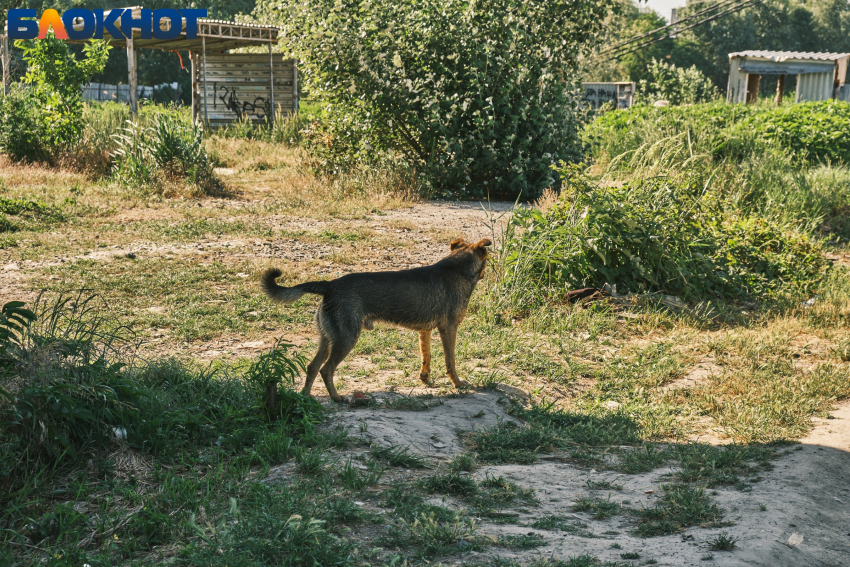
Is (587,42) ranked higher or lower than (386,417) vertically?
higher

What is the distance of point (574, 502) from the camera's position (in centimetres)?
363

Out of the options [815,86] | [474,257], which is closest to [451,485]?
[474,257]

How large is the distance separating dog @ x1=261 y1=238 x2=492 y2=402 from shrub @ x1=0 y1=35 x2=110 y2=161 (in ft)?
36.9

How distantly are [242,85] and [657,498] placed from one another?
952 inches

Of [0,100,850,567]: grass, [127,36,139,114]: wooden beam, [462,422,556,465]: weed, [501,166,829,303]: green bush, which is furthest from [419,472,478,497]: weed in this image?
[127,36,139,114]: wooden beam

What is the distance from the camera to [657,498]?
371cm

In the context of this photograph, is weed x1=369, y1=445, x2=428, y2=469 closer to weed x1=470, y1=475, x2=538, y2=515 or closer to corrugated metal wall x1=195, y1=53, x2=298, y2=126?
weed x1=470, y1=475, x2=538, y2=515

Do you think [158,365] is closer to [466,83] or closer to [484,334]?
[484,334]

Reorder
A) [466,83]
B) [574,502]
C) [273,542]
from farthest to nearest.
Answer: [466,83]
[574,502]
[273,542]

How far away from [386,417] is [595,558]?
75.6 inches

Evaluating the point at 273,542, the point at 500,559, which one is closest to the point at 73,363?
the point at 273,542

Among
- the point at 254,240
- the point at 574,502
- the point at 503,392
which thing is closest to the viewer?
the point at 574,502

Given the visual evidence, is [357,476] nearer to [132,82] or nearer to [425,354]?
[425,354]

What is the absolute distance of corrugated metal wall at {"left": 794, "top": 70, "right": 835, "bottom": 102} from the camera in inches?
1053
